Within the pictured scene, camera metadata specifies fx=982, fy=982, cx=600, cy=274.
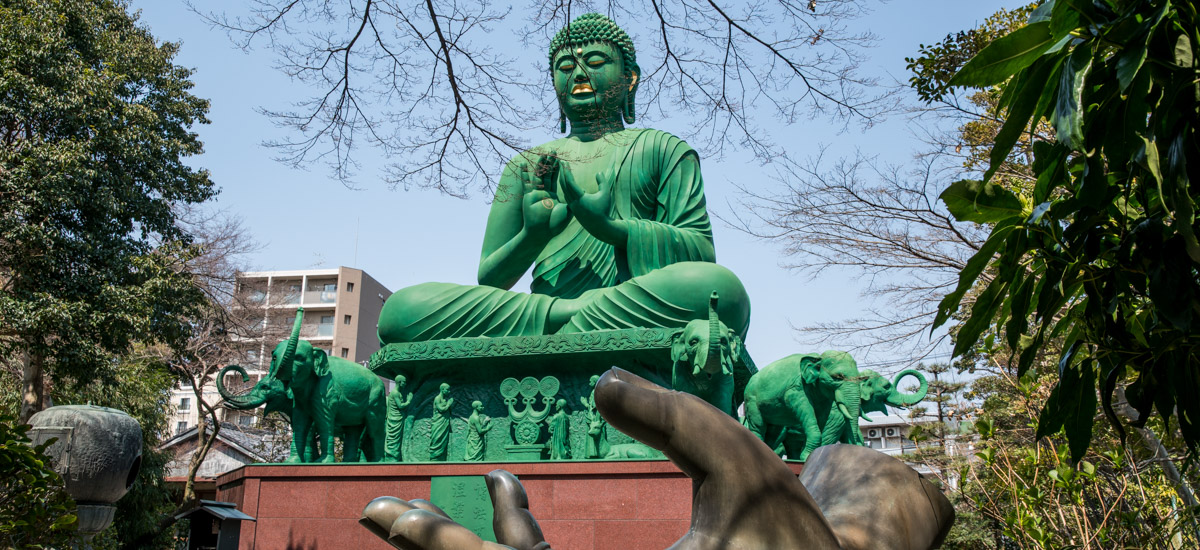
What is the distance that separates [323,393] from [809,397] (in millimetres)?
3843

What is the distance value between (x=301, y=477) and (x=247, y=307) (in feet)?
48.3

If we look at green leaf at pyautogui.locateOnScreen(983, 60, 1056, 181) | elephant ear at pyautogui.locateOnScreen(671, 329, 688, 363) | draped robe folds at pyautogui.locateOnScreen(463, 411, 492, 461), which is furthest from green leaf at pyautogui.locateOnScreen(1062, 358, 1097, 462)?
draped robe folds at pyautogui.locateOnScreen(463, 411, 492, 461)

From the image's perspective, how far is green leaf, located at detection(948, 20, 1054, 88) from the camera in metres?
1.83

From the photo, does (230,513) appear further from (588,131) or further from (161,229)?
(161,229)

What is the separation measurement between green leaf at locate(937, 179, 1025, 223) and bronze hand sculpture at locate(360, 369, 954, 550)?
2.87 ft

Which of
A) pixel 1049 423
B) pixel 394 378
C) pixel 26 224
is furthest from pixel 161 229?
pixel 1049 423

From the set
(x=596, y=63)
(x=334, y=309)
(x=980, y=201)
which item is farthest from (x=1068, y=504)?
(x=334, y=309)

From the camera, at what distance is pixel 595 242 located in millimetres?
9086

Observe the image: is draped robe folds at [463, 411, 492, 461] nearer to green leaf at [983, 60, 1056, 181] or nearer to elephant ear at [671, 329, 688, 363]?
elephant ear at [671, 329, 688, 363]

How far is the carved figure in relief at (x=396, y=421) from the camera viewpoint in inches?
310

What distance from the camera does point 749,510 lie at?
1.17 metres

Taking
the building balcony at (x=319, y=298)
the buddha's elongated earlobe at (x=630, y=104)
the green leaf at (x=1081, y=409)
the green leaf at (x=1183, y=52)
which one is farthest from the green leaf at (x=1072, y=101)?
the building balcony at (x=319, y=298)

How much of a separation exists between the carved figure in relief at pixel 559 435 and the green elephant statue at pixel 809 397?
4.78ft

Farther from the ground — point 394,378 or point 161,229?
point 161,229
